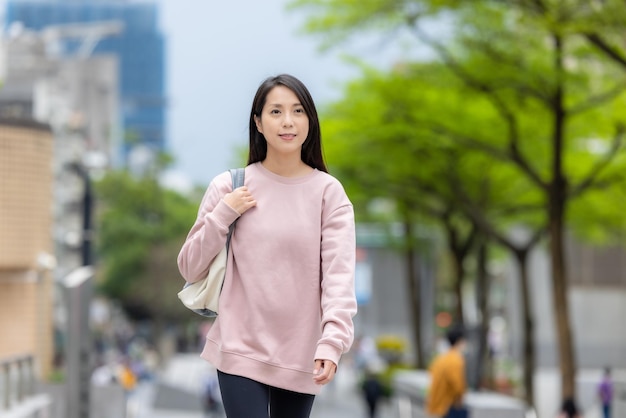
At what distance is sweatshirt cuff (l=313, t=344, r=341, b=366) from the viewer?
4445mm

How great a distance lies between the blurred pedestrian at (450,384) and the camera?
13914 mm

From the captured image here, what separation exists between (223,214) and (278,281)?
0.27 meters

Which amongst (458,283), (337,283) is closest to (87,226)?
(458,283)

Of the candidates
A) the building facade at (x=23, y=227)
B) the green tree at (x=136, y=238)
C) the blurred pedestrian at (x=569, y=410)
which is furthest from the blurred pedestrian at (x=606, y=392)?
the green tree at (x=136, y=238)

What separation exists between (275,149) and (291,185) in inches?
5.1

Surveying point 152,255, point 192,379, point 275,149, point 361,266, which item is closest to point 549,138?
point 192,379

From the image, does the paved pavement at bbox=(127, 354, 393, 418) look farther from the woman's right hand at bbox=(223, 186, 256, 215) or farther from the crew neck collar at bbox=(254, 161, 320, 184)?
the woman's right hand at bbox=(223, 186, 256, 215)

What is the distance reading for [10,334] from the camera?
3462 centimetres

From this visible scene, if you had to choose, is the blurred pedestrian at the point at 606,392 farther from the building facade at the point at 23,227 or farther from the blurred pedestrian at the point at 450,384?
the building facade at the point at 23,227

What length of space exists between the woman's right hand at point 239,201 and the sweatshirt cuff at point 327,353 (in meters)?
0.51

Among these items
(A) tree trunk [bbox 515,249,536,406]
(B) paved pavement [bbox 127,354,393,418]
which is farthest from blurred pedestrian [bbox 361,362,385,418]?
(A) tree trunk [bbox 515,249,536,406]

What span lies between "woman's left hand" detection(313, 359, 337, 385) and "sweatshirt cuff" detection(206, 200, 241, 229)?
20.9 inches

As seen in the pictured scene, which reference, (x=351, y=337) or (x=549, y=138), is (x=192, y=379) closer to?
(x=549, y=138)

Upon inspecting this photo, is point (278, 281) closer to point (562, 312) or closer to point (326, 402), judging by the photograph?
point (562, 312)
